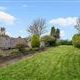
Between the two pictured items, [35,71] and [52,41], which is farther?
[52,41]

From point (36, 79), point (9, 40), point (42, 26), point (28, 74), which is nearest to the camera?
point (36, 79)

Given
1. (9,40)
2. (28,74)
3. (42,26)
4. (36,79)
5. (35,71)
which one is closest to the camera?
(36,79)

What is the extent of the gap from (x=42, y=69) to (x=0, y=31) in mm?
52968

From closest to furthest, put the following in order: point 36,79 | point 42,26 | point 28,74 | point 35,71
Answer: point 36,79 → point 28,74 → point 35,71 → point 42,26

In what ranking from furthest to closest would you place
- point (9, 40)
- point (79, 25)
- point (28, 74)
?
point (79, 25) < point (9, 40) < point (28, 74)

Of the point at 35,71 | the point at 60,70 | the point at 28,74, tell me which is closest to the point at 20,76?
the point at 28,74

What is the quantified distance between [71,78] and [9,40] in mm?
46732

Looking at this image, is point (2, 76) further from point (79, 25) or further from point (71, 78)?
point (79, 25)

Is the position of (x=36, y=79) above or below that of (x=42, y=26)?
below

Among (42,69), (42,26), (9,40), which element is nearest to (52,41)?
(9,40)

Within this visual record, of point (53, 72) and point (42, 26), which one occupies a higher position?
point (42, 26)

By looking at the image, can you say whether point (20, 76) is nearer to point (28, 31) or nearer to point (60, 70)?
point (60, 70)

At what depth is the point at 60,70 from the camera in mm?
19984

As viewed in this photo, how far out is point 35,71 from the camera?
19219 mm
